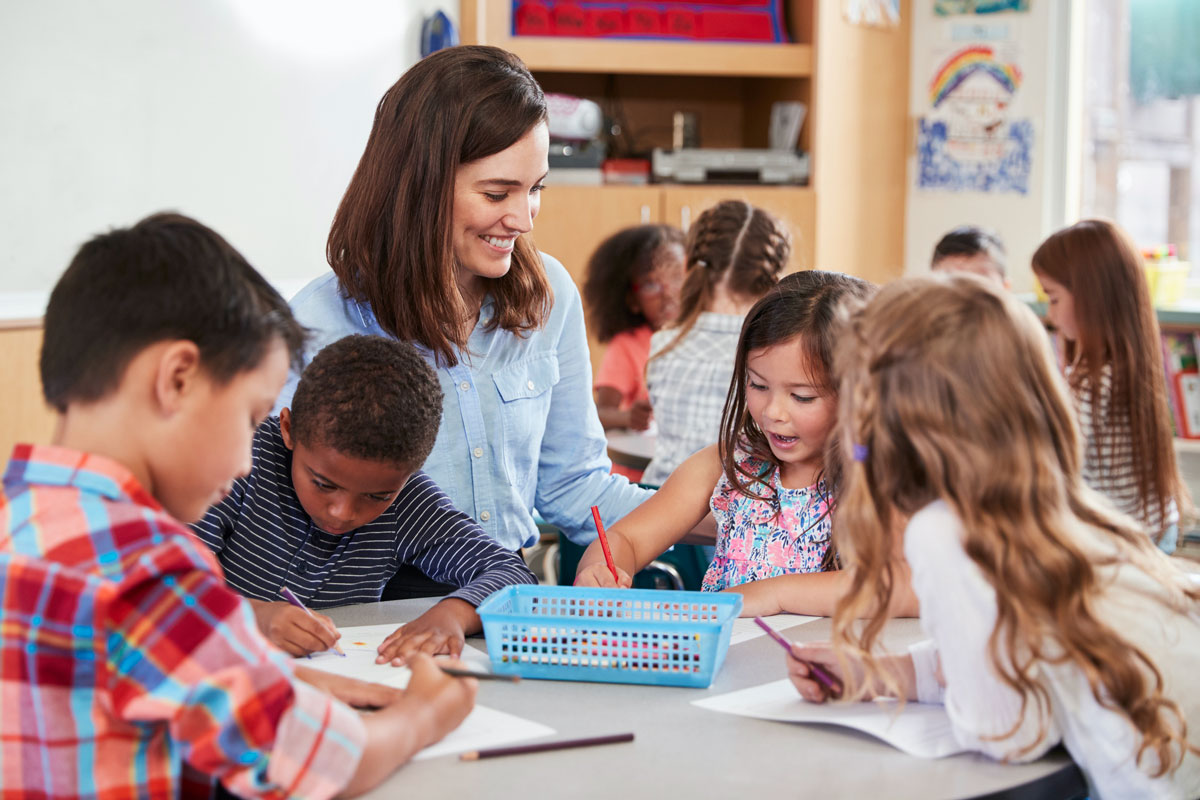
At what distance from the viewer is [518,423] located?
1859 millimetres

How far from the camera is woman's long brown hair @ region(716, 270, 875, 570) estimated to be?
5.35 ft

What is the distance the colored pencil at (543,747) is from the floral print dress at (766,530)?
0.63 metres

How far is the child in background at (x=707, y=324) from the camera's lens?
2752 mm

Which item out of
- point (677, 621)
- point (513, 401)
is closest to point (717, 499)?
point (513, 401)

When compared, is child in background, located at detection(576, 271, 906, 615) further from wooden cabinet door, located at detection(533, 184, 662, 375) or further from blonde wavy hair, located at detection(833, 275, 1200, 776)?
wooden cabinet door, located at detection(533, 184, 662, 375)

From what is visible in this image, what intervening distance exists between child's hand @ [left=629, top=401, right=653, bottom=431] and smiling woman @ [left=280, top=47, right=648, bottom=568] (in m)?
1.39

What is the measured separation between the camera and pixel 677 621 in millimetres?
1187

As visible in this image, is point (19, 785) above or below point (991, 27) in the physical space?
below

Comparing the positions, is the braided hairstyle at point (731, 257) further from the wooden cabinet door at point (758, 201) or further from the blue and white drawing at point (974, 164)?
the blue and white drawing at point (974, 164)

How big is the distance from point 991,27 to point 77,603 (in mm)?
4295

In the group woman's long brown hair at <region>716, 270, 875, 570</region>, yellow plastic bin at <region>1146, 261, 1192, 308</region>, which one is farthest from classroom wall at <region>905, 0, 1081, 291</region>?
woman's long brown hair at <region>716, 270, 875, 570</region>

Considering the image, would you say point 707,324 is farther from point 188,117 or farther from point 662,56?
point 662,56

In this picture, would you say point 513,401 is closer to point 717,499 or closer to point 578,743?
point 717,499

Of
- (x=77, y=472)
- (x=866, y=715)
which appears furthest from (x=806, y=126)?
(x=77, y=472)
